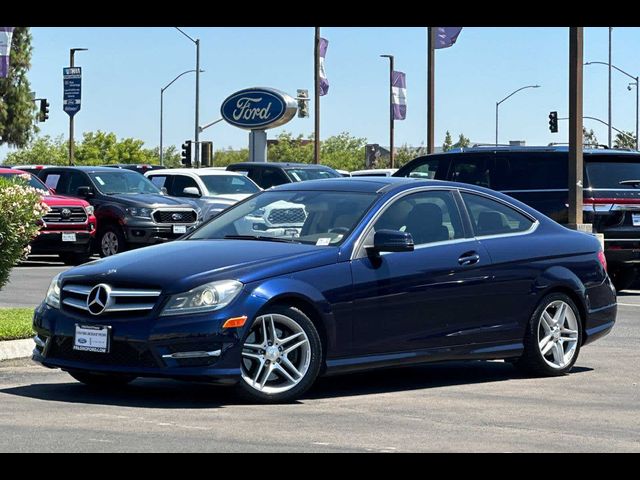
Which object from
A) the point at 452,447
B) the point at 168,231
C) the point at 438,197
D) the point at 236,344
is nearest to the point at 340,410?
the point at 236,344

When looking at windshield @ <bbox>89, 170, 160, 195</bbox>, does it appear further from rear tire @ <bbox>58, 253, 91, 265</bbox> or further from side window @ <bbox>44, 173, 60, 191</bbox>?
rear tire @ <bbox>58, 253, 91, 265</bbox>

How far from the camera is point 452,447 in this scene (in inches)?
312

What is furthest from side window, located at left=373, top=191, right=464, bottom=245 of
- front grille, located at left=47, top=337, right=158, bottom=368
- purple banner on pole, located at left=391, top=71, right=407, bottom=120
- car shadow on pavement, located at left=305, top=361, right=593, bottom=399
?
purple banner on pole, located at left=391, top=71, right=407, bottom=120

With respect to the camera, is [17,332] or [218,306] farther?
[17,332]

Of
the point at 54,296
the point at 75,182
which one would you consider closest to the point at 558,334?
the point at 54,296

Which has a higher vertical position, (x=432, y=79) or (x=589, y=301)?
(x=432, y=79)

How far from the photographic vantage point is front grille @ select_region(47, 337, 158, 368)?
30.7 feet

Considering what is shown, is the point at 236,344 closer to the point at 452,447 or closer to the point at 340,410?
the point at 340,410

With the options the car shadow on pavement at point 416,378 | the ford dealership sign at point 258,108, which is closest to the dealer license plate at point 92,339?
the car shadow on pavement at point 416,378

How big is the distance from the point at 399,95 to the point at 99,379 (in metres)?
44.5

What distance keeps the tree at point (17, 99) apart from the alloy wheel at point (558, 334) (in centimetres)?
7477

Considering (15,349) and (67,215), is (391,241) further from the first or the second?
(67,215)
